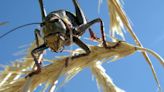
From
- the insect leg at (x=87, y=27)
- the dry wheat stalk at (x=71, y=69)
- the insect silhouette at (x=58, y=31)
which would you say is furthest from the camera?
the insect leg at (x=87, y=27)

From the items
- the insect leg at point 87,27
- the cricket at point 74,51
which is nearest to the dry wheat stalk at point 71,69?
the cricket at point 74,51

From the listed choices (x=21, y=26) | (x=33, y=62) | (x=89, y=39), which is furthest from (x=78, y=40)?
(x=21, y=26)

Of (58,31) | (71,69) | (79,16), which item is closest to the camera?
(71,69)

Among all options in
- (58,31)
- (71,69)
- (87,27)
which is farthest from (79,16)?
Result: (71,69)

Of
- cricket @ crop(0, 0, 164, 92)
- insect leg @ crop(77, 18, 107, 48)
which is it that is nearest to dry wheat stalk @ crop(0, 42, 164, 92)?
cricket @ crop(0, 0, 164, 92)

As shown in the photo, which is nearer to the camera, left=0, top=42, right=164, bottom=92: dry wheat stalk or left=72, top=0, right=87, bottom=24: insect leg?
left=0, top=42, right=164, bottom=92: dry wheat stalk

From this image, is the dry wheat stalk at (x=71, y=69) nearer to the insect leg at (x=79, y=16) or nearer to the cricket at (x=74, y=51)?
the cricket at (x=74, y=51)

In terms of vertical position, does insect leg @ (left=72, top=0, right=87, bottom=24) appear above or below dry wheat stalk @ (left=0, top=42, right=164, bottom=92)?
above

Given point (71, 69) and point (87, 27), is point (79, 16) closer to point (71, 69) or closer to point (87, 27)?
point (87, 27)

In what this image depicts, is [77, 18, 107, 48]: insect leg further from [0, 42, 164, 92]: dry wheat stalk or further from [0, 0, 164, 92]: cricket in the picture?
[0, 42, 164, 92]: dry wheat stalk
